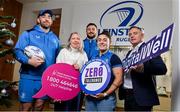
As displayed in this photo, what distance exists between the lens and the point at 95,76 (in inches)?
81.5

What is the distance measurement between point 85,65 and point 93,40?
268mm

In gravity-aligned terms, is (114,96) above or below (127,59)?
below

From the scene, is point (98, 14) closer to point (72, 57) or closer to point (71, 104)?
point (72, 57)

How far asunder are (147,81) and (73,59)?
69 centimetres

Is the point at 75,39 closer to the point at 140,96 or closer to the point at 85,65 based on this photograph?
the point at 85,65

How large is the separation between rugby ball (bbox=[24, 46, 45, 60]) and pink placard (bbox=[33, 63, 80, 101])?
15 cm

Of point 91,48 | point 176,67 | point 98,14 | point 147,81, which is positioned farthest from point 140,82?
point 98,14

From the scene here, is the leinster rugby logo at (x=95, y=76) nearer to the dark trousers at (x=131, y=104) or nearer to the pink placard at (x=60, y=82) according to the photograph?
the pink placard at (x=60, y=82)

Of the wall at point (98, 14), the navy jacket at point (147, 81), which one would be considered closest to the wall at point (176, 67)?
the navy jacket at point (147, 81)

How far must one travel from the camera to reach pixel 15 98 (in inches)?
95.3

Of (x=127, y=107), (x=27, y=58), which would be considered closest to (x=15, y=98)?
(x=27, y=58)

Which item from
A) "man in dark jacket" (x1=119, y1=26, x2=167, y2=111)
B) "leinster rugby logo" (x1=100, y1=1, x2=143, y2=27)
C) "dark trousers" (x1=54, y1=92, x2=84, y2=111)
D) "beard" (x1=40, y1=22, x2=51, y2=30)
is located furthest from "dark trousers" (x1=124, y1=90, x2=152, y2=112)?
"leinster rugby logo" (x1=100, y1=1, x2=143, y2=27)

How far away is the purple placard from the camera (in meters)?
1.67

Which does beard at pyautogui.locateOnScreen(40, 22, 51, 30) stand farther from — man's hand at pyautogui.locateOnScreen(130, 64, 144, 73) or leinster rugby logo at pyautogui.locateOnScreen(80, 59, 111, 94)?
man's hand at pyautogui.locateOnScreen(130, 64, 144, 73)
